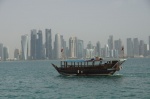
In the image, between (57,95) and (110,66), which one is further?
(110,66)

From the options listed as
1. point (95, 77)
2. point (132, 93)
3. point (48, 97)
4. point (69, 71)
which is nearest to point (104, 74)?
point (95, 77)

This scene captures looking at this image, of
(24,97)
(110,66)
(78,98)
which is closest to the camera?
(78,98)

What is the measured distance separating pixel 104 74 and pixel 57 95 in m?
20.3

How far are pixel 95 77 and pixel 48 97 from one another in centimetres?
2154

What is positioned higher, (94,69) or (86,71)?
(94,69)

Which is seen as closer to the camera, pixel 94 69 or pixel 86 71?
pixel 94 69

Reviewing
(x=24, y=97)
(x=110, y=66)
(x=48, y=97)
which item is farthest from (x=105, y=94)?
(x=110, y=66)

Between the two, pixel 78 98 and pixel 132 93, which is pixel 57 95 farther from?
pixel 132 93

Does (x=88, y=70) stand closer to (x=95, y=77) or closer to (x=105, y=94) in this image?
(x=95, y=77)

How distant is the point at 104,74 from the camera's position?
5503 cm

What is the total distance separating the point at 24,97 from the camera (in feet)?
116

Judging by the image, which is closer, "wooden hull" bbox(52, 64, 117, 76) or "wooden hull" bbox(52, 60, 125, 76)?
"wooden hull" bbox(52, 60, 125, 76)

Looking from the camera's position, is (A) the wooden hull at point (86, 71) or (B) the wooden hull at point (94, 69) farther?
(A) the wooden hull at point (86, 71)

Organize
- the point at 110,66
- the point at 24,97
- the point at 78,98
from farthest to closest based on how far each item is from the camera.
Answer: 1. the point at 110,66
2. the point at 24,97
3. the point at 78,98
